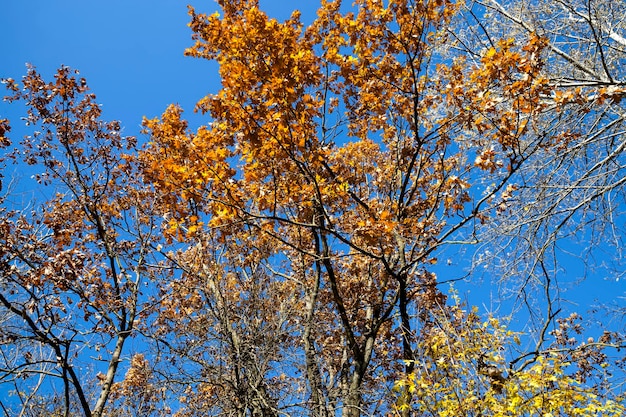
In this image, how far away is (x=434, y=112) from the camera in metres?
7.61

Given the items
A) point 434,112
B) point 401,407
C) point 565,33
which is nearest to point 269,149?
point 401,407

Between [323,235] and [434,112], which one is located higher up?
[434,112]

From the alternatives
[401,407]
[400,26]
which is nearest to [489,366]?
[401,407]

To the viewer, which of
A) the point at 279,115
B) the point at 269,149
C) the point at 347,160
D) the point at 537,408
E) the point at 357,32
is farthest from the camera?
the point at 347,160

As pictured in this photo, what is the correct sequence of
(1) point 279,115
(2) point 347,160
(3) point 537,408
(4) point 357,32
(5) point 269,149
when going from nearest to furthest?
(3) point 537,408 < (1) point 279,115 < (5) point 269,149 < (4) point 357,32 < (2) point 347,160

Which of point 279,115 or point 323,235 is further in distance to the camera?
point 323,235

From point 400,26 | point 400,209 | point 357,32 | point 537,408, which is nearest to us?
point 537,408

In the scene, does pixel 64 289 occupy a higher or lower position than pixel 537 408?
higher

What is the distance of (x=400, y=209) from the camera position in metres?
6.68

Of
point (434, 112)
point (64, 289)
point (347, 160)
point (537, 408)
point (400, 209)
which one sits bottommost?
point (537, 408)

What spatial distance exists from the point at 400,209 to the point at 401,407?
2841 mm

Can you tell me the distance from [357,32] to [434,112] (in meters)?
2.26

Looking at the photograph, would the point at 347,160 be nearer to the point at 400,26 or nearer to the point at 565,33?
the point at 400,26

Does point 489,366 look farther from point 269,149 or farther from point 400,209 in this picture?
point 269,149
